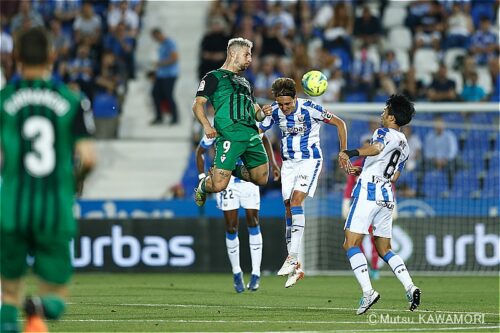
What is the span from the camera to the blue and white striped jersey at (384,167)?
11898 mm

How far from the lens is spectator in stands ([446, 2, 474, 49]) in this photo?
84.1 feet

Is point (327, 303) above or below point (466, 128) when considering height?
below

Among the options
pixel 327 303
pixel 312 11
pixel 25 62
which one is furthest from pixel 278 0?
pixel 25 62

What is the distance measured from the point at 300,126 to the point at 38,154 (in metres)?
7.46

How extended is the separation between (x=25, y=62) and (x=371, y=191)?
5477 mm

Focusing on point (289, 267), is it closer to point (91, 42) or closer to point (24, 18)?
point (91, 42)

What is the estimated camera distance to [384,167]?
12000mm

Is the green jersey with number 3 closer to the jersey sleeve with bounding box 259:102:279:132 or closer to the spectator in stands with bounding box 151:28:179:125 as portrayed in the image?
the jersey sleeve with bounding box 259:102:279:132

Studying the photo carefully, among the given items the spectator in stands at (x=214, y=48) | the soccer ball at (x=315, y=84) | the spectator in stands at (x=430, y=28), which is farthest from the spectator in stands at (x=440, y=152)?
the soccer ball at (x=315, y=84)

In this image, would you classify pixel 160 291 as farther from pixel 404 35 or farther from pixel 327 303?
pixel 404 35

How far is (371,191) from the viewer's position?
11938 millimetres

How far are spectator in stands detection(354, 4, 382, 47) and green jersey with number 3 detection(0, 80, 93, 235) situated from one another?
1907 cm

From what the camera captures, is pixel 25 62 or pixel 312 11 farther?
pixel 312 11

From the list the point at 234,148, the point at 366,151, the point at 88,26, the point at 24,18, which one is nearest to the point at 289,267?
the point at 234,148
